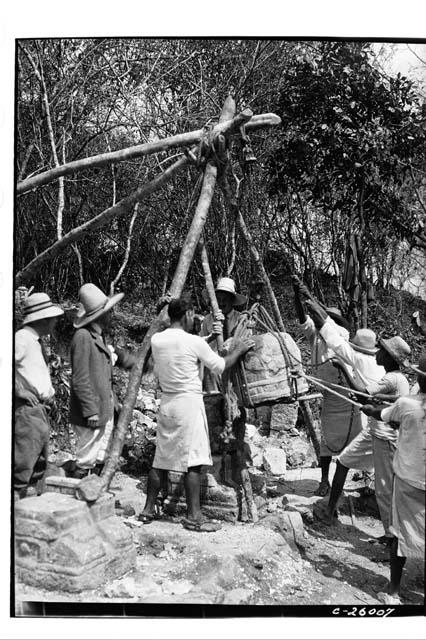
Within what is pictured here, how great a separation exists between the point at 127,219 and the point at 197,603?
754 cm

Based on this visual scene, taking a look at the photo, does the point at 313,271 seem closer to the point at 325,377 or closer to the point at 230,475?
the point at 325,377

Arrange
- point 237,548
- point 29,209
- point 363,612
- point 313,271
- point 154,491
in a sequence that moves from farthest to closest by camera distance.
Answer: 1. point 313,271
2. point 29,209
3. point 154,491
4. point 237,548
5. point 363,612

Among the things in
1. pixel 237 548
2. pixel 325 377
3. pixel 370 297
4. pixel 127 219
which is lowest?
pixel 237 548

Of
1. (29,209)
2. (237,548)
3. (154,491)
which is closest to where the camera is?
(237,548)

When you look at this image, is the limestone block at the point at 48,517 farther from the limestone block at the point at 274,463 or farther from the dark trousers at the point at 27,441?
the limestone block at the point at 274,463

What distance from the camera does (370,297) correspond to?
7.89m

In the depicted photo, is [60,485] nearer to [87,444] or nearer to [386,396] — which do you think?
[87,444]

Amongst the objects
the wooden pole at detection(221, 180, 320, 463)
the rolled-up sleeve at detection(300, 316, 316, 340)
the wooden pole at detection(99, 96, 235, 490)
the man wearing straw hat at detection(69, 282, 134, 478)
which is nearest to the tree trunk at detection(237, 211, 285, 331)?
the wooden pole at detection(221, 180, 320, 463)

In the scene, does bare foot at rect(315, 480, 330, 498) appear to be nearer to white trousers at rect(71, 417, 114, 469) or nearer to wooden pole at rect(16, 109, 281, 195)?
white trousers at rect(71, 417, 114, 469)

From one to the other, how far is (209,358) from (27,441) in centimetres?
148

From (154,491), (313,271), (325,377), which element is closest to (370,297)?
(325,377)

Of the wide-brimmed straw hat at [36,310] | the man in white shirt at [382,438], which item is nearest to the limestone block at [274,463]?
→ the man in white shirt at [382,438]

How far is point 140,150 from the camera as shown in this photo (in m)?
4.80

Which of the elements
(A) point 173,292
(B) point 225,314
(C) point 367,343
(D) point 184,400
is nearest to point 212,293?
(B) point 225,314
